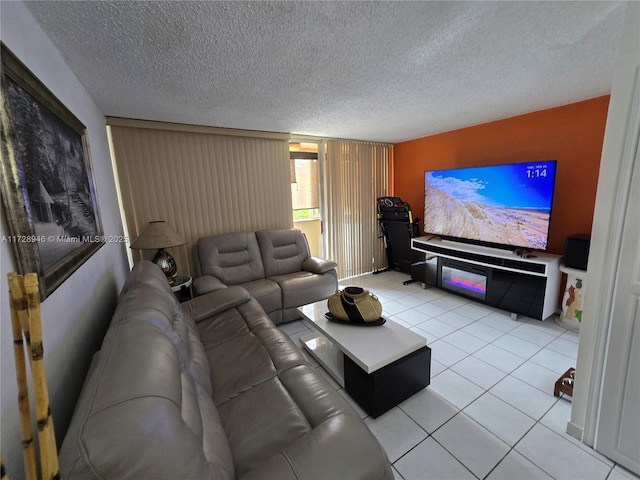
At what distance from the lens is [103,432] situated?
588 mm

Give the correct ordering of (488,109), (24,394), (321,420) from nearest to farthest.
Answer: (24,394) → (321,420) → (488,109)

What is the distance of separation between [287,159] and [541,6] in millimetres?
2795

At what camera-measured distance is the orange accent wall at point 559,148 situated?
8.15ft

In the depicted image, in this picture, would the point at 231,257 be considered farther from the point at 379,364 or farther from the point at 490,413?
the point at 490,413

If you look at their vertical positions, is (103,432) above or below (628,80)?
below

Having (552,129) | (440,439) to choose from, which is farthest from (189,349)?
(552,129)

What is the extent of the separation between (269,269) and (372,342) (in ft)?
5.84

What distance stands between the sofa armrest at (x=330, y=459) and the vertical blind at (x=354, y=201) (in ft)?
10.7

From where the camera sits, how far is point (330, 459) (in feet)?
2.77

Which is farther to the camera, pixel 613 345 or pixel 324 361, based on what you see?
pixel 324 361

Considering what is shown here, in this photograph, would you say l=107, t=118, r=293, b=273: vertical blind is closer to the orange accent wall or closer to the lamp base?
the lamp base

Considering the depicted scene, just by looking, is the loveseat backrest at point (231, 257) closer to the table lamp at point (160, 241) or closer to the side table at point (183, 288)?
the side table at point (183, 288)

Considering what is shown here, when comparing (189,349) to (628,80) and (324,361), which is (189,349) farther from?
(628,80)

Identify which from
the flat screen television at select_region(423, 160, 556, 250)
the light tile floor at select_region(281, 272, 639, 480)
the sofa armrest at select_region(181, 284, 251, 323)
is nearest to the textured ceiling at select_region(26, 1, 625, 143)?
the flat screen television at select_region(423, 160, 556, 250)
